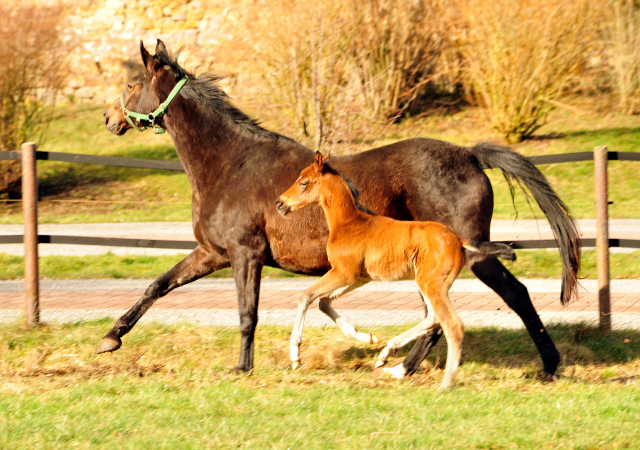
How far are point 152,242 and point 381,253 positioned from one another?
2.95 metres

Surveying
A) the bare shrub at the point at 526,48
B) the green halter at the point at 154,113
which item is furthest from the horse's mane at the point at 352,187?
the bare shrub at the point at 526,48

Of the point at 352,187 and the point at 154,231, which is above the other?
the point at 352,187

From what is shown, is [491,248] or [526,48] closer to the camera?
[491,248]

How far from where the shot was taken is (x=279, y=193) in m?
5.78

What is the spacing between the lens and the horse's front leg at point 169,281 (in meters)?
6.00

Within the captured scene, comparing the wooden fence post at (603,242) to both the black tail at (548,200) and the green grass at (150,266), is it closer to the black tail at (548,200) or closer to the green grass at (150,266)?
the black tail at (548,200)

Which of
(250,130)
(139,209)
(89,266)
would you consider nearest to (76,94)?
(139,209)

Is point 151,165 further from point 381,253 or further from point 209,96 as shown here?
point 381,253

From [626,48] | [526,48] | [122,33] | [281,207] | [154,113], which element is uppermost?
[122,33]

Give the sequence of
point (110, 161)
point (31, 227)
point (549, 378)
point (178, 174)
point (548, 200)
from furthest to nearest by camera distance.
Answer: point (178, 174)
point (110, 161)
point (31, 227)
point (548, 200)
point (549, 378)

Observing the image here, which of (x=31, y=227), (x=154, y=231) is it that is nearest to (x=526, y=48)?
(x=154, y=231)

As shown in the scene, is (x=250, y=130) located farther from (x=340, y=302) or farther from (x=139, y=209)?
(x=139, y=209)

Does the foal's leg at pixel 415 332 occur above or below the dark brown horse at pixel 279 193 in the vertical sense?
below

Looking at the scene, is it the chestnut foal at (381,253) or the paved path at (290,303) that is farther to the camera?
the paved path at (290,303)
